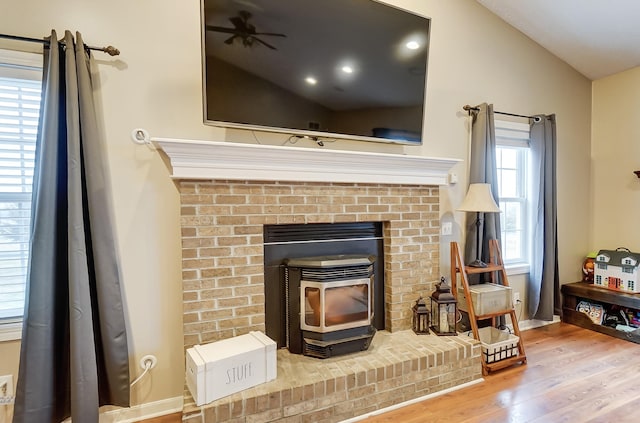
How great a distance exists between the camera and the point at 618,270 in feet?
10.9

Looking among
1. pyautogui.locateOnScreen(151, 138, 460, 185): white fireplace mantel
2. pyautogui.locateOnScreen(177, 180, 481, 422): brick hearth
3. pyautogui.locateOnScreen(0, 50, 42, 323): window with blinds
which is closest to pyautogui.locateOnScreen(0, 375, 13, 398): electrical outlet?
pyautogui.locateOnScreen(0, 50, 42, 323): window with blinds

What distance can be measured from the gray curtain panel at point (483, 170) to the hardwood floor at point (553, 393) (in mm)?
839

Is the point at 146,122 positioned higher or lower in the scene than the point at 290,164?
higher

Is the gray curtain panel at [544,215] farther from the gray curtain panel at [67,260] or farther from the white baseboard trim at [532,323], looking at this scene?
the gray curtain panel at [67,260]

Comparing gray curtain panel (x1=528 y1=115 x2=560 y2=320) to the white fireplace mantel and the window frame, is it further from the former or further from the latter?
the white fireplace mantel

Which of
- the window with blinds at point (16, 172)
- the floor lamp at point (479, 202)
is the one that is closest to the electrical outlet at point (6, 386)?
the window with blinds at point (16, 172)

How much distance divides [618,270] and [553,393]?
6.32 feet

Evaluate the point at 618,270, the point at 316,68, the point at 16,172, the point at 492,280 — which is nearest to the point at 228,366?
the point at 16,172

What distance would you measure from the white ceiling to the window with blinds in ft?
11.7

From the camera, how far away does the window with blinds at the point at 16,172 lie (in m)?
1.82

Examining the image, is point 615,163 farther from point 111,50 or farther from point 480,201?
point 111,50

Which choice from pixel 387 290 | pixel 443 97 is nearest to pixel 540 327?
pixel 387 290

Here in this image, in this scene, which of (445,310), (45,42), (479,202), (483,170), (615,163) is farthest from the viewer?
(615,163)

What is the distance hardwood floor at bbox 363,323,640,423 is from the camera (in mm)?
1981
